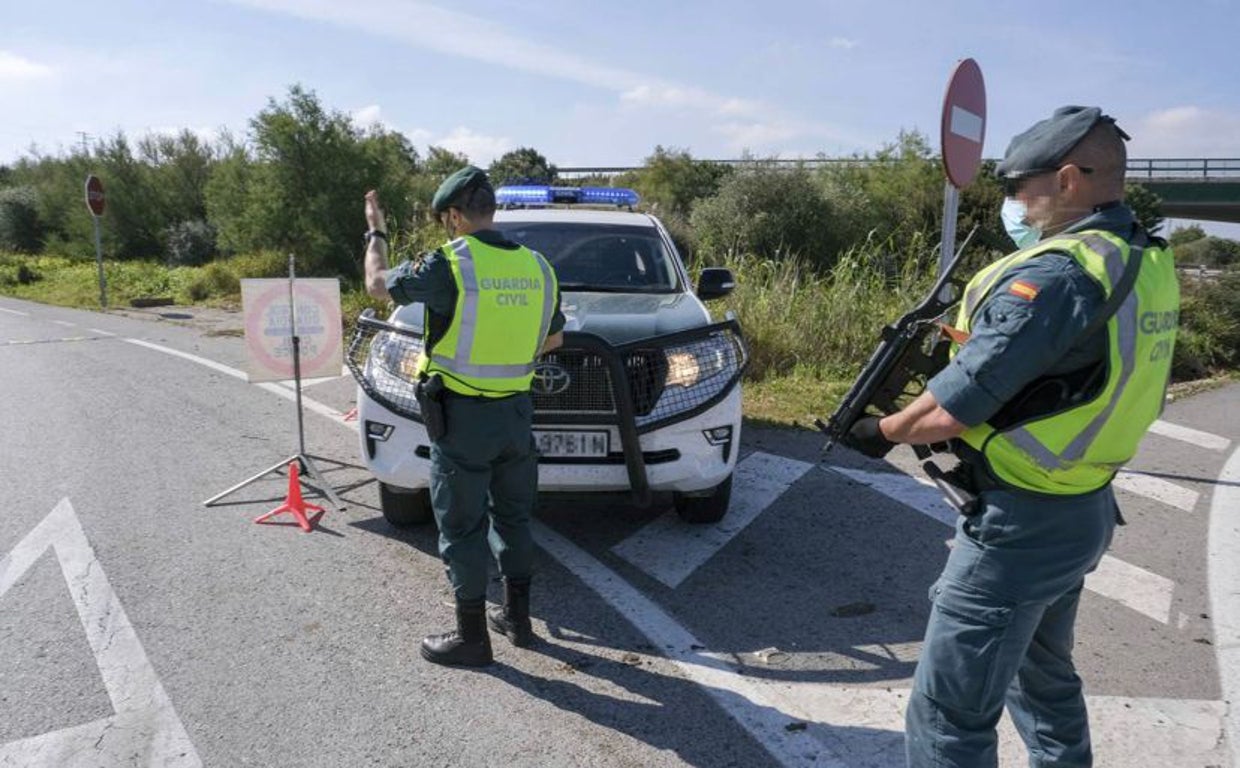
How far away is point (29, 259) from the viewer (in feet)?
113

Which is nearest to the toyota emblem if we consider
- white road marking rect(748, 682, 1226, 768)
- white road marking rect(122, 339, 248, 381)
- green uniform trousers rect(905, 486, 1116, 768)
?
white road marking rect(748, 682, 1226, 768)

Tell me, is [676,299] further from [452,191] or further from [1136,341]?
[1136,341]

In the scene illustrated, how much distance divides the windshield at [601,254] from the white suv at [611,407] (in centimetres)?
68

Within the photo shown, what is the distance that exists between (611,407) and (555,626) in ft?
3.65

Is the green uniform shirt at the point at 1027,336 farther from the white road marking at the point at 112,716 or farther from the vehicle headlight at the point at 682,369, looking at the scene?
the white road marking at the point at 112,716

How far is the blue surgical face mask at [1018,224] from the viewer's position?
7.36 feet

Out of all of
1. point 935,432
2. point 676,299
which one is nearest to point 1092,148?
point 935,432

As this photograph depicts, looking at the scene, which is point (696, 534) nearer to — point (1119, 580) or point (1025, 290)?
point (1119, 580)

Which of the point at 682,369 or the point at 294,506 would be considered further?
the point at 294,506

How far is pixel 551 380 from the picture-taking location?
4262 mm

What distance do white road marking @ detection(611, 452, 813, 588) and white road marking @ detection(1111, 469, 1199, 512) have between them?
7.88ft

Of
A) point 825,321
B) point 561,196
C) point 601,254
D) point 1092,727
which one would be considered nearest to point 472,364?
point 1092,727

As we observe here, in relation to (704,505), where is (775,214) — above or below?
above

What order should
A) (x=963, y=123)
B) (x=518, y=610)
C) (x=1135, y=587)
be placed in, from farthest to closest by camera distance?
(x=963, y=123) → (x=1135, y=587) → (x=518, y=610)
